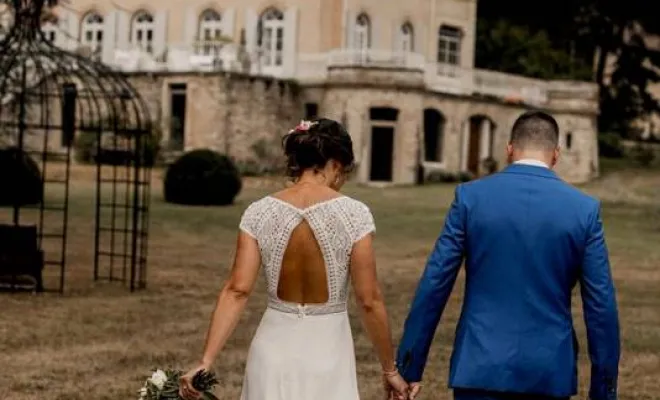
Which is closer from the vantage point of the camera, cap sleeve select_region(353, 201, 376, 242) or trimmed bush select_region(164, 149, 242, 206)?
cap sleeve select_region(353, 201, 376, 242)

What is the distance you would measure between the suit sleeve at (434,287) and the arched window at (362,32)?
3887 centimetres

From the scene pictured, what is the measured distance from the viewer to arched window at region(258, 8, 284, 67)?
43.9 meters

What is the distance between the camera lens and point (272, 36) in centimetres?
4422

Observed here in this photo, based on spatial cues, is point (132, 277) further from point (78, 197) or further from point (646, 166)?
point (646, 166)

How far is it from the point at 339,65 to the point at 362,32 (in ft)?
7.39

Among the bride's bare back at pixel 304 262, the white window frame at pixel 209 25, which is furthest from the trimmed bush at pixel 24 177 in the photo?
the bride's bare back at pixel 304 262

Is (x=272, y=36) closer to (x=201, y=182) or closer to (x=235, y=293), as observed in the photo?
(x=201, y=182)

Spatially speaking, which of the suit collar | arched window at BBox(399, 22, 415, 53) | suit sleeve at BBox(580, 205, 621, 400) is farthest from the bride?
arched window at BBox(399, 22, 415, 53)

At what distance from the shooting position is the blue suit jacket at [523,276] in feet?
17.1

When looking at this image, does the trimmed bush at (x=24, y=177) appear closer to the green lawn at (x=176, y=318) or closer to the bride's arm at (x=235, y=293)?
the green lawn at (x=176, y=318)

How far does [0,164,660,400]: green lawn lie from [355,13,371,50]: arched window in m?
16.4

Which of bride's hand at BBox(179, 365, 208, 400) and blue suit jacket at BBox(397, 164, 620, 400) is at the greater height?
blue suit jacket at BBox(397, 164, 620, 400)

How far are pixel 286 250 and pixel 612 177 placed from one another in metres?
40.6

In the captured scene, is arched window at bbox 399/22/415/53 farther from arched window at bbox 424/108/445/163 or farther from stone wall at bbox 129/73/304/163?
stone wall at bbox 129/73/304/163
